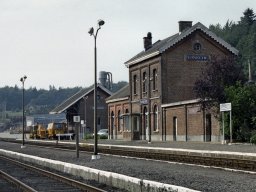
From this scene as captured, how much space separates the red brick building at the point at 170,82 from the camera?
53156 mm

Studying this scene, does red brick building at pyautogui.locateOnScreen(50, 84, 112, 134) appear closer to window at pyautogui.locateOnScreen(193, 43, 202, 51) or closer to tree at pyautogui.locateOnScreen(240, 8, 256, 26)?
window at pyautogui.locateOnScreen(193, 43, 202, 51)

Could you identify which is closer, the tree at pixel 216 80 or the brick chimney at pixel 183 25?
the tree at pixel 216 80

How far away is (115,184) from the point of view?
56.5ft

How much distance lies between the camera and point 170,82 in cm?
5694

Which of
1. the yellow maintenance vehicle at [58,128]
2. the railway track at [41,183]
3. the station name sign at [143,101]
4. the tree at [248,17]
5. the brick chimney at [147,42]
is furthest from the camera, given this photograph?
the tree at [248,17]

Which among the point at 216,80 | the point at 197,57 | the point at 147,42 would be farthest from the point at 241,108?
the point at 147,42

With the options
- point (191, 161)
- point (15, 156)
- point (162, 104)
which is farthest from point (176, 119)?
point (191, 161)

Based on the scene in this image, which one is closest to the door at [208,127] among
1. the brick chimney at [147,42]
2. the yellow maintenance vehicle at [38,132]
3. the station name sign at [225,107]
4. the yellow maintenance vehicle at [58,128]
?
the station name sign at [225,107]

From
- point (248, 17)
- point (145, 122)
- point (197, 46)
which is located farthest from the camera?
point (248, 17)

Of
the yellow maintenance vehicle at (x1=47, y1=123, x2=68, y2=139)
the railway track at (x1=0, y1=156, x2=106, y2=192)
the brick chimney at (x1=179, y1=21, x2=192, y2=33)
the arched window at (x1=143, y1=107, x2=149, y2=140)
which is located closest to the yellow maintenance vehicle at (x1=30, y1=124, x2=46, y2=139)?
the yellow maintenance vehicle at (x1=47, y1=123, x2=68, y2=139)

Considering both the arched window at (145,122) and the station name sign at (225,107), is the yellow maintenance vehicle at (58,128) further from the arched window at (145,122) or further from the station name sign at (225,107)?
the station name sign at (225,107)

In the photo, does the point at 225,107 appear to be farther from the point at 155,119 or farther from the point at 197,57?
the point at 197,57

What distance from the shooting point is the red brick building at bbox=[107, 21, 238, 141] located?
5316 centimetres

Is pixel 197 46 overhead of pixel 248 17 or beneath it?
beneath
